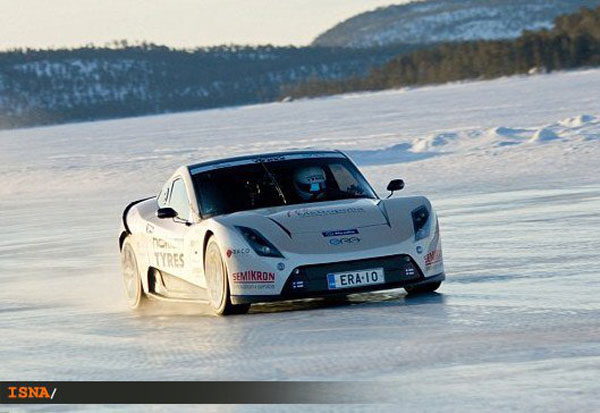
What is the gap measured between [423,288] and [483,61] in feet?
511

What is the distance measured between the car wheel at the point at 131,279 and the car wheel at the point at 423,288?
2.52m

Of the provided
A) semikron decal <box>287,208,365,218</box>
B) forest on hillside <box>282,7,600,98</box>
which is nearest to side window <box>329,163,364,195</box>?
semikron decal <box>287,208,365,218</box>

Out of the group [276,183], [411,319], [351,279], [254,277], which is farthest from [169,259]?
[411,319]

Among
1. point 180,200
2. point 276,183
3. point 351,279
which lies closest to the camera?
point 351,279

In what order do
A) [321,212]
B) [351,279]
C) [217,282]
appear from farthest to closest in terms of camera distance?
[321,212] < [217,282] < [351,279]

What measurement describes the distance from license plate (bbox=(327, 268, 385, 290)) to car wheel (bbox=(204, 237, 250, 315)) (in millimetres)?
700

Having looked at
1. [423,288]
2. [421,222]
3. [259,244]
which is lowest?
[423,288]

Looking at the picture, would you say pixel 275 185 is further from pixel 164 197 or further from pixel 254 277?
pixel 254 277

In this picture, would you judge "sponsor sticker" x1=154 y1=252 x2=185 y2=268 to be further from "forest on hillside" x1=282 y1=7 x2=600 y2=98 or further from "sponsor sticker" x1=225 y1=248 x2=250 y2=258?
"forest on hillside" x1=282 y1=7 x2=600 y2=98

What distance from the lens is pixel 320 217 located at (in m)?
10.8

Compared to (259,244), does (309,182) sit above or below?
above

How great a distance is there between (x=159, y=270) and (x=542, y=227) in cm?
501

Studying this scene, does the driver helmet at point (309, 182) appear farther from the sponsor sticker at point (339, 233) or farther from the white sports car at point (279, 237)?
the sponsor sticker at point (339, 233)

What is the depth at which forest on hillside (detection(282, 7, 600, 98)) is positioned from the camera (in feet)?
520
